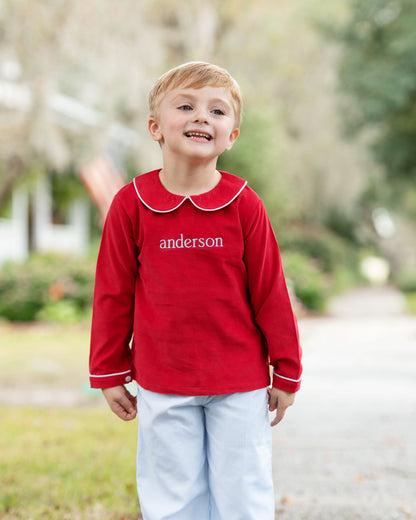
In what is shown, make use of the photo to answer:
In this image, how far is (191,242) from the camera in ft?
6.34

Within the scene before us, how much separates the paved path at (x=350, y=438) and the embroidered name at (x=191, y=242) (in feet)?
5.65

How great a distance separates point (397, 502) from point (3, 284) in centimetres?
979

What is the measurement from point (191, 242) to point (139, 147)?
13.4 meters

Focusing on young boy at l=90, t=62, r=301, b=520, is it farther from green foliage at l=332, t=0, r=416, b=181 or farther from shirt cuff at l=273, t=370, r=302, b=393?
green foliage at l=332, t=0, r=416, b=181

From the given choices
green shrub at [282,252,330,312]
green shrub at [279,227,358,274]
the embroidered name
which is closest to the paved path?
the embroidered name

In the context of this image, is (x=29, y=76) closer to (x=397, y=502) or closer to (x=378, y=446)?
(x=378, y=446)

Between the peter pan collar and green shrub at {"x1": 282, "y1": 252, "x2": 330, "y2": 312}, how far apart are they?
454 inches

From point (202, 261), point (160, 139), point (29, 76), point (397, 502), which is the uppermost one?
point (29, 76)

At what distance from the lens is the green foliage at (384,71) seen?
13.3 m

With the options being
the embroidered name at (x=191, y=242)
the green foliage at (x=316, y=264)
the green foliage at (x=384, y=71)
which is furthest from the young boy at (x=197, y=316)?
the green foliage at (x=384, y=71)

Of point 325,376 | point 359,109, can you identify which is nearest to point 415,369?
point 325,376

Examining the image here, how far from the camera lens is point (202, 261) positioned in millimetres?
1937

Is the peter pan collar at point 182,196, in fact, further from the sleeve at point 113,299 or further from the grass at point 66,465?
the grass at point 66,465

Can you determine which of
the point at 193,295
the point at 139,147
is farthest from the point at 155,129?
the point at 139,147
